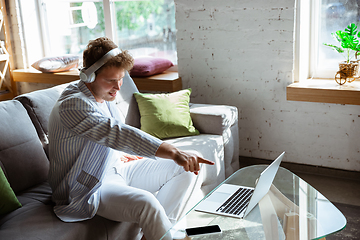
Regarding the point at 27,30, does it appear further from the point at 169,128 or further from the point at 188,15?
the point at 169,128

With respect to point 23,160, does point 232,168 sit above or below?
below

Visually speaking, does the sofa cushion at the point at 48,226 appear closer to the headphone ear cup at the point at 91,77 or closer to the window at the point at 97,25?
the headphone ear cup at the point at 91,77

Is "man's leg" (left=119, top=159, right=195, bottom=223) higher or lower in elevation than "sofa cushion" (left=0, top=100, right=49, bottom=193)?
lower

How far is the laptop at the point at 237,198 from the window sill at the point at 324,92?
135 cm

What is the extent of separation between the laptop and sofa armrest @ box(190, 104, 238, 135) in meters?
0.92

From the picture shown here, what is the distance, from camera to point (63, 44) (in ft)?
14.4

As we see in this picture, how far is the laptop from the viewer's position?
149 centimetres

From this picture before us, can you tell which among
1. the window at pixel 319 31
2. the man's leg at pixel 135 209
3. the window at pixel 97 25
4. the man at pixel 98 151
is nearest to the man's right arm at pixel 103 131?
the man at pixel 98 151

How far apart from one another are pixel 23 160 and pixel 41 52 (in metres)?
2.84

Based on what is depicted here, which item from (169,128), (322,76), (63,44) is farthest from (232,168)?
(63,44)

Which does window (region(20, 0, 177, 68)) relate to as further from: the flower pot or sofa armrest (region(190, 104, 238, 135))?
the flower pot

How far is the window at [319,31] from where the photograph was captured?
2.93 m

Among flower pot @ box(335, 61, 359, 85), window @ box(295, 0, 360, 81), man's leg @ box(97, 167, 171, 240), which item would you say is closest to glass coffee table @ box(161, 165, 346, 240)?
man's leg @ box(97, 167, 171, 240)

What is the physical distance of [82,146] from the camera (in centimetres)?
167
